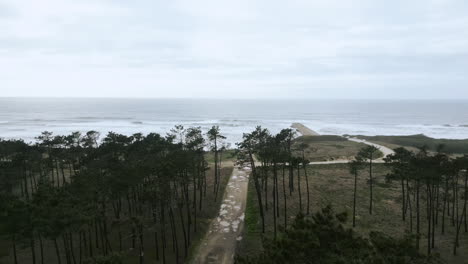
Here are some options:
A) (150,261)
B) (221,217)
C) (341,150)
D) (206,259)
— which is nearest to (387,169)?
(341,150)

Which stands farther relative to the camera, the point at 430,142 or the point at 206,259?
the point at 430,142

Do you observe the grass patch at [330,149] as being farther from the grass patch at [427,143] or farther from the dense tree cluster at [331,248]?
the dense tree cluster at [331,248]

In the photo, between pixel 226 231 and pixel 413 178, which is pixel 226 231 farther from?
pixel 413 178

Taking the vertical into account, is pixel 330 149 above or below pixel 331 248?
below

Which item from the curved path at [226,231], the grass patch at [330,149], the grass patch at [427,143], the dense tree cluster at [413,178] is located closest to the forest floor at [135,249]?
the curved path at [226,231]

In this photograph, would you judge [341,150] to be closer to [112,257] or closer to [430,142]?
[430,142]

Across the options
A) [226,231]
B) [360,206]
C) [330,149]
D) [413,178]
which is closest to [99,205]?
[226,231]

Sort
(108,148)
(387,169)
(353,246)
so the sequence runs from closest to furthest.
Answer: (353,246)
(108,148)
(387,169)

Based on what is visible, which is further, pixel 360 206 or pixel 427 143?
pixel 427 143

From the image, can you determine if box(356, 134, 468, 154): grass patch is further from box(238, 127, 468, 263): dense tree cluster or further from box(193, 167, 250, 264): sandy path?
box(193, 167, 250, 264): sandy path
